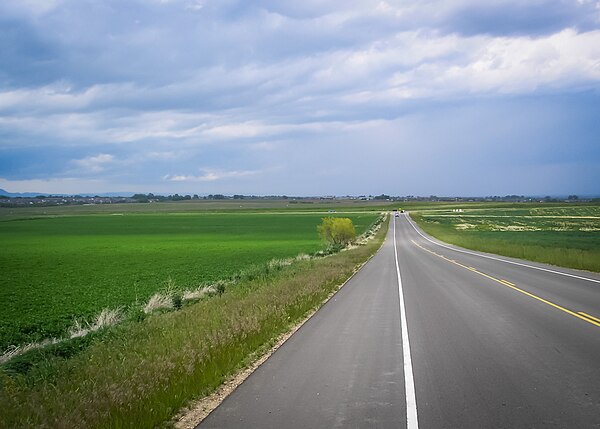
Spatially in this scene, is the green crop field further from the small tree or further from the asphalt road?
the small tree

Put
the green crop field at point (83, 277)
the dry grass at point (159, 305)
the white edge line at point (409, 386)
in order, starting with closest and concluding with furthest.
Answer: the white edge line at point (409, 386)
the dry grass at point (159, 305)
the green crop field at point (83, 277)

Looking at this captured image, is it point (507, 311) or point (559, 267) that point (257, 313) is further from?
point (559, 267)

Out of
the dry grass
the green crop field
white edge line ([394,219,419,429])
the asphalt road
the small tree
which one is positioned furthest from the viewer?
the small tree

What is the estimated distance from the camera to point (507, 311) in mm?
14250

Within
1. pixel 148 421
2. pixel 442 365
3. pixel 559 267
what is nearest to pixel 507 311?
pixel 442 365

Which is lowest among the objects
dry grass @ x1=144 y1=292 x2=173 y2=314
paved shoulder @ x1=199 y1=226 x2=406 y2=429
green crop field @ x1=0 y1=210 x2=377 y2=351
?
green crop field @ x1=0 y1=210 x2=377 y2=351

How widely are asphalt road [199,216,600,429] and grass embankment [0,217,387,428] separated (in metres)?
0.68

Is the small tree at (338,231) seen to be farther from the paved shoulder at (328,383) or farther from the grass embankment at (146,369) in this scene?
the paved shoulder at (328,383)

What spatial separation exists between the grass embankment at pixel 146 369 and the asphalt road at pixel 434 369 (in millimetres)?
683

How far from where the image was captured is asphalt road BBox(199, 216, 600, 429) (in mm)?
6414

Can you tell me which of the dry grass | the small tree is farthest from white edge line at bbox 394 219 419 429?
the small tree

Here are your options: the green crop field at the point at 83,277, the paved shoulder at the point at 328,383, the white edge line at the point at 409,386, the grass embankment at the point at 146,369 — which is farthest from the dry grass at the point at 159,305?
the white edge line at the point at 409,386

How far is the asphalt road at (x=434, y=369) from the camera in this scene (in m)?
6.41

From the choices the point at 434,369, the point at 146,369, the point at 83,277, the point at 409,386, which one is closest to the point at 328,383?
the point at 409,386
